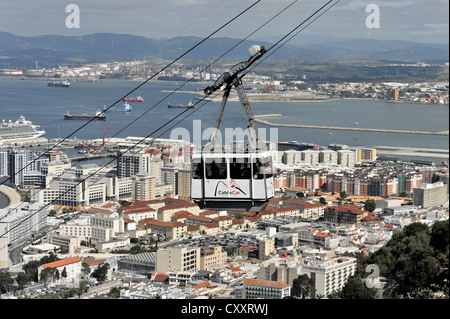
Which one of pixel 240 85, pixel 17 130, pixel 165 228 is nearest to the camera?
pixel 240 85

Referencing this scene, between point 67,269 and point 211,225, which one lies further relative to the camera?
point 211,225

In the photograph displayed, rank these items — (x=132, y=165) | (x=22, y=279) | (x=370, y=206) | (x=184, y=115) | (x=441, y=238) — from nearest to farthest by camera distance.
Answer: (x=441, y=238) < (x=22, y=279) < (x=370, y=206) < (x=132, y=165) < (x=184, y=115)

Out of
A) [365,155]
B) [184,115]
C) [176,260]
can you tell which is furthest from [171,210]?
[184,115]

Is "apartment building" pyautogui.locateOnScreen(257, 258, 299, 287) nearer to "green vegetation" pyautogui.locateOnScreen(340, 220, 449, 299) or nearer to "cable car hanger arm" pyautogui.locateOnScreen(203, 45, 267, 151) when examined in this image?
"green vegetation" pyautogui.locateOnScreen(340, 220, 449, 299)

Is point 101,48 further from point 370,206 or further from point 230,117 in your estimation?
point 370,206

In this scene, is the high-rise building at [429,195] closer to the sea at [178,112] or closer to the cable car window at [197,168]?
the sea at [178,112]
